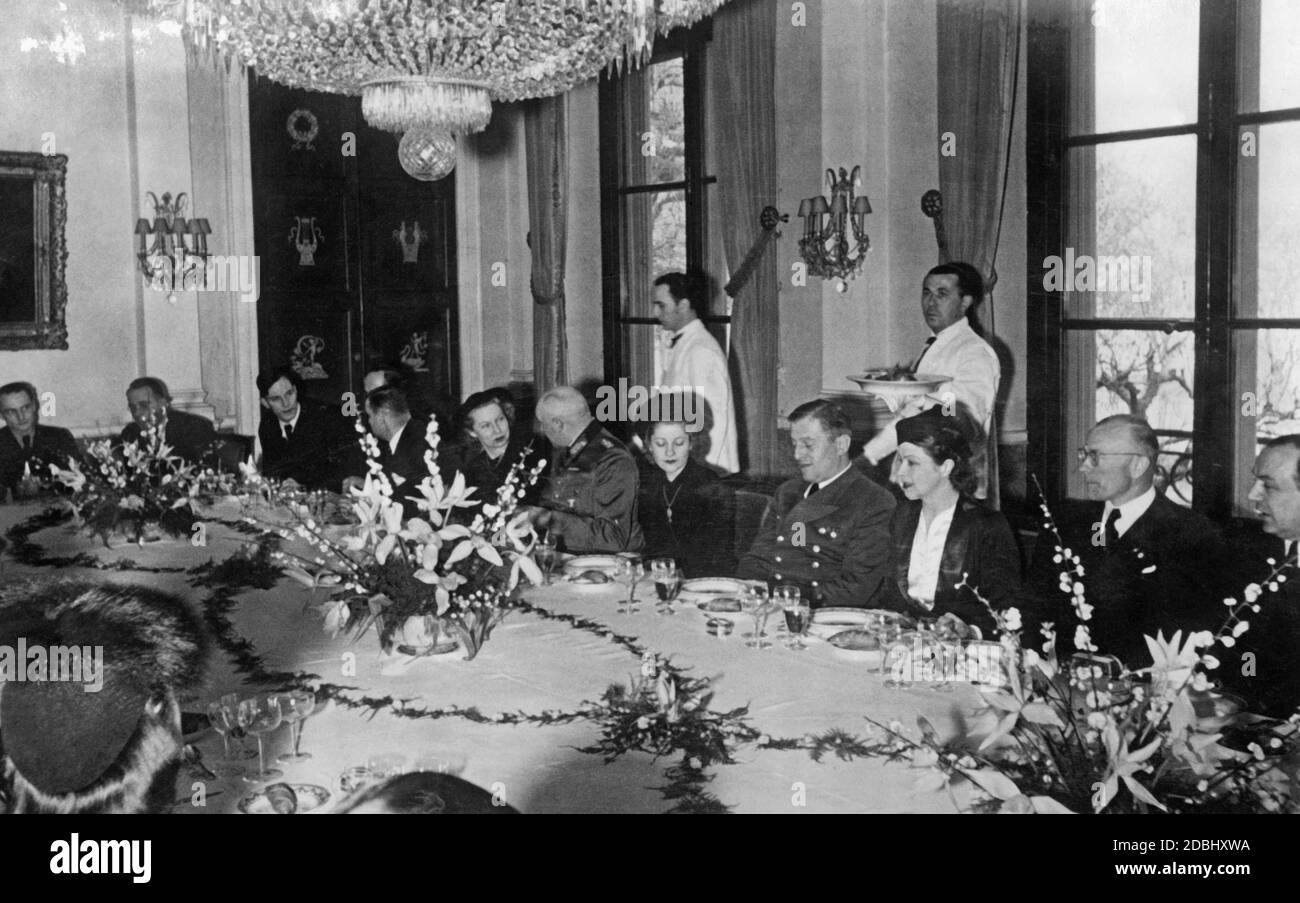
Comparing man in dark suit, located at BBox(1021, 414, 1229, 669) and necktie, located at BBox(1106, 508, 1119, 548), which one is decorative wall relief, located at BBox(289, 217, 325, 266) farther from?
necktie, located at BBox(1106, 508, 1119, 548)

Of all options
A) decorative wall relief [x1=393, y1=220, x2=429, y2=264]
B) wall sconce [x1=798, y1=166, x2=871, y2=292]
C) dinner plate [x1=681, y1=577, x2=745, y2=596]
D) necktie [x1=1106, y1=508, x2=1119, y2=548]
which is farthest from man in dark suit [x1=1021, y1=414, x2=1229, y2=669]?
decorative wall relief [x1=393, y1=220, x2=429, y2=264]

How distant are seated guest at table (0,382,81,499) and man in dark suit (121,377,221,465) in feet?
0.62

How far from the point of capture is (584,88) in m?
5.40

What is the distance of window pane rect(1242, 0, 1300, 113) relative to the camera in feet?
11.7

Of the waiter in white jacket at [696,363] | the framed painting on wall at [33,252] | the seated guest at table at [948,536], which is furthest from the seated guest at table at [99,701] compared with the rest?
the waiter in white jacket at [696,363]

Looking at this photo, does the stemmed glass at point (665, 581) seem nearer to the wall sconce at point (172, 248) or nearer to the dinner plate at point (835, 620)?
the dinner plate at point (835, 620)

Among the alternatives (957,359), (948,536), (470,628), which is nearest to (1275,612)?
(948,536)

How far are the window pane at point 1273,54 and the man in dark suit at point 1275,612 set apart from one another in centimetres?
106

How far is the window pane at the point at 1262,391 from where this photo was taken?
3.65m

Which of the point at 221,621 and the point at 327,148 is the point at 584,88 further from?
the point at 221,621

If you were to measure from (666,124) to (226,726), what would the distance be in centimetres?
349

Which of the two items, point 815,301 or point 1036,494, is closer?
point 1036,494
